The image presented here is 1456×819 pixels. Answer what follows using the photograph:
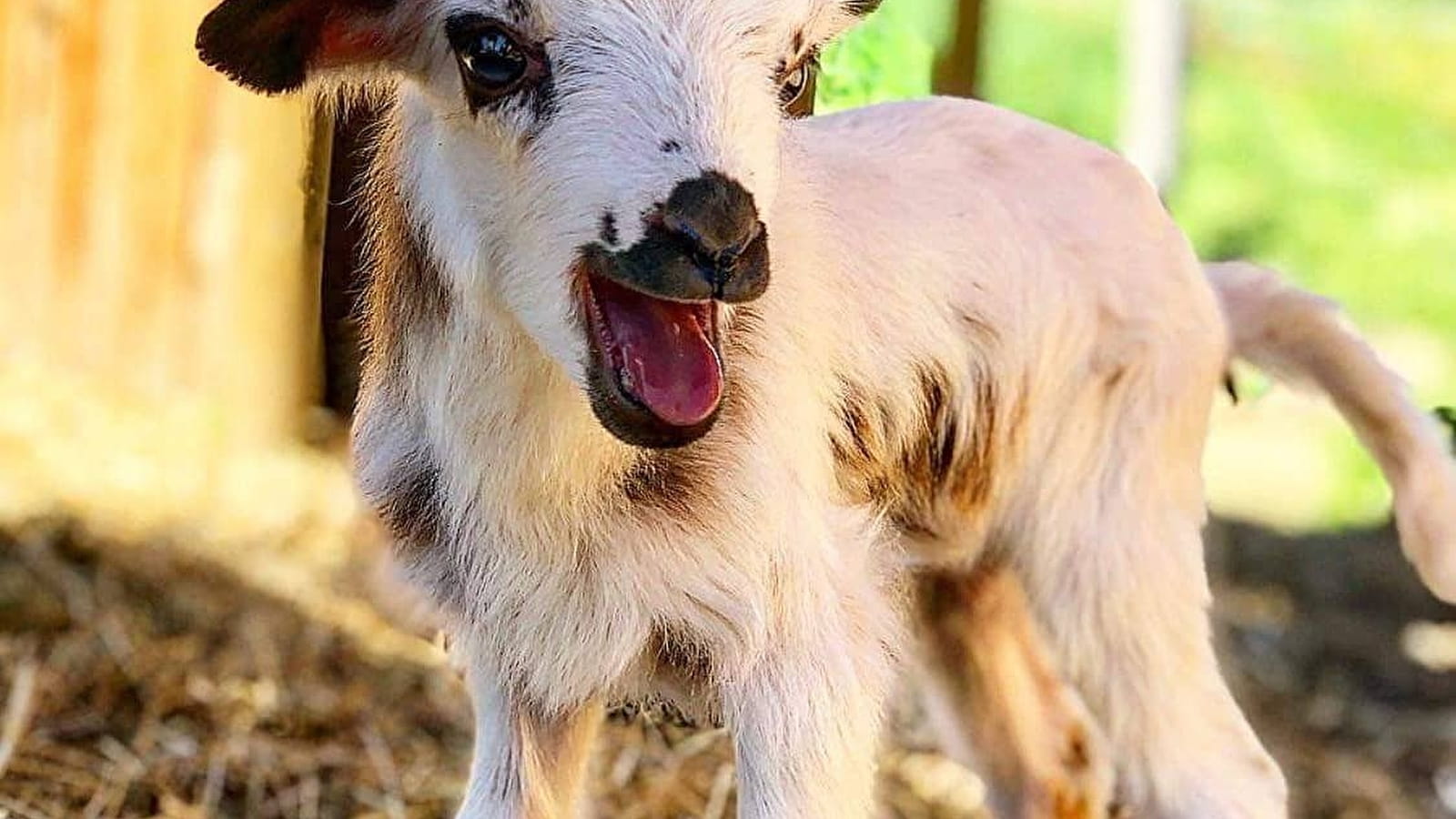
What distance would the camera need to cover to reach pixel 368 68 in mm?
2131

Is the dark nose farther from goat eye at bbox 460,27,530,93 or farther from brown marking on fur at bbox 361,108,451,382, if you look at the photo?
brown marking on fur at bbox 361,108,451,382

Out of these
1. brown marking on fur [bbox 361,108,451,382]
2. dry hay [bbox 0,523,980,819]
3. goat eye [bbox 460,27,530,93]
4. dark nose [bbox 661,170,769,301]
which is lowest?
dry hay [bbox 0,523,980,819]

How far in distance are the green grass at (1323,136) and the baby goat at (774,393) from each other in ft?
6.92

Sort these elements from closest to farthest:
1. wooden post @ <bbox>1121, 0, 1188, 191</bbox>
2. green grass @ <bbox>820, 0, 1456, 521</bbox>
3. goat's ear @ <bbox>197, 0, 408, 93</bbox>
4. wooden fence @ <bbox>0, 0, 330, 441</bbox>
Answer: goat's ear @ <bbox>197, 0, 408, 93</bbox> → wooden fence @ <bbox>0, 0, 330, 441</bbox> → wooden post @ <bbox>1121, 0, 1188, 191</bbox> → green grass @ <bbox>820, 0, 1456, 521</bbox>

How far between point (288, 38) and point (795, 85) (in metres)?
0.50

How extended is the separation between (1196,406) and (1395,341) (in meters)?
3.65

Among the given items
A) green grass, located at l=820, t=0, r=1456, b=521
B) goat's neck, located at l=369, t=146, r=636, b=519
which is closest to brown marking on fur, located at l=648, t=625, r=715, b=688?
goat's neck, located at l=369, t=146, r=636, b=519

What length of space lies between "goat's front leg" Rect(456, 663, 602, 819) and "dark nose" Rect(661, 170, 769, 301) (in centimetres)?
80

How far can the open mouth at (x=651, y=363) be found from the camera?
1.88 metres

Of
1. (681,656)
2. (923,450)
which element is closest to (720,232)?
(681,656)

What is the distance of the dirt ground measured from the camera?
3.67 meters

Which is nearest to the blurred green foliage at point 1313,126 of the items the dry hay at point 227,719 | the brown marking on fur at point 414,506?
the dry hay at point 227,719

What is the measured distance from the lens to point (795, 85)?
2.09 meters

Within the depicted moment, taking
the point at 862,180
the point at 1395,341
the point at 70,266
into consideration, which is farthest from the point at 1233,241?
the point at 862,180
